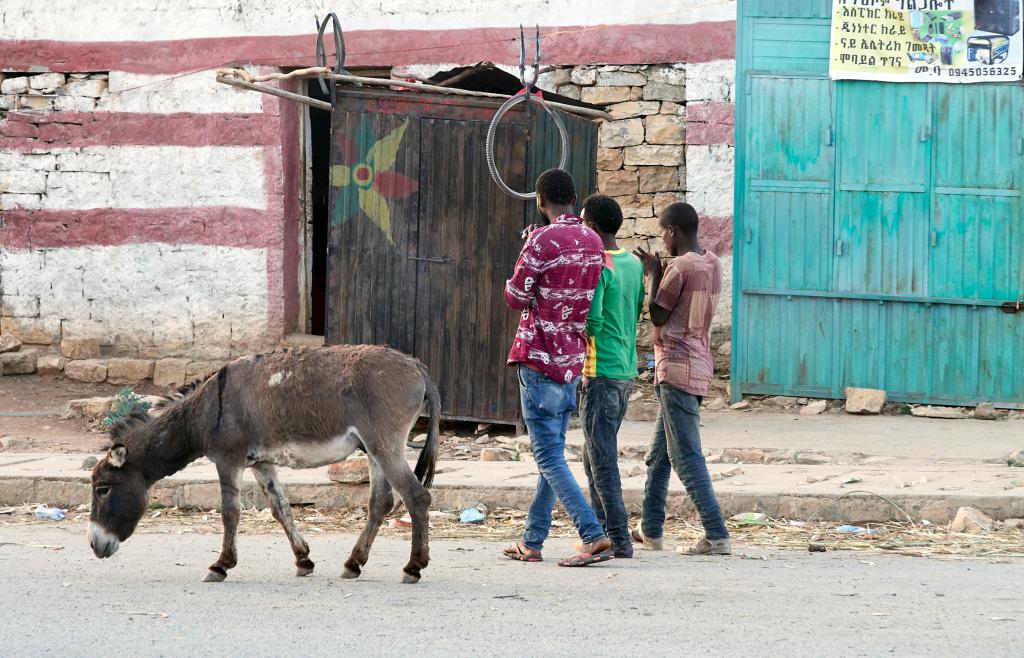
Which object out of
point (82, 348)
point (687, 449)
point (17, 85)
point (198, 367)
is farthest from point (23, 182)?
point (687, 449)

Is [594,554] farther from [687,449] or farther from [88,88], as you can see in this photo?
[88,88]

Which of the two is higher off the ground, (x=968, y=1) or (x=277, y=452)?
(x=968, y=1)

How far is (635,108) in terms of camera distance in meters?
10.5

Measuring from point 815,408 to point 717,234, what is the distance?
1595mm

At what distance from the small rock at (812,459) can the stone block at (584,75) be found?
3.71 meters

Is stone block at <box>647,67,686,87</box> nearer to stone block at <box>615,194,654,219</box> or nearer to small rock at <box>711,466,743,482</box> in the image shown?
stone block at <box>615,194,654,219</box>

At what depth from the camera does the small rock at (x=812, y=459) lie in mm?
8336

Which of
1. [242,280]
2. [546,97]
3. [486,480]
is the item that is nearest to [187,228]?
[242,280]

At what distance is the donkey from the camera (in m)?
5.55

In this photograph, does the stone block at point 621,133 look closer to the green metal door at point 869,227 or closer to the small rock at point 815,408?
the green metal door at point 869,227

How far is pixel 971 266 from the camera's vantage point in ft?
33.0

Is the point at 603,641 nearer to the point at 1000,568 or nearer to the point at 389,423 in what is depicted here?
the point at 389,423

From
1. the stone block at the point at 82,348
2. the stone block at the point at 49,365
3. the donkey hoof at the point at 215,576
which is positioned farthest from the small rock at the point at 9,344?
the donkey hoof at the point at 215,576

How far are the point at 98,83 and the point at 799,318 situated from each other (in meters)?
6.29
